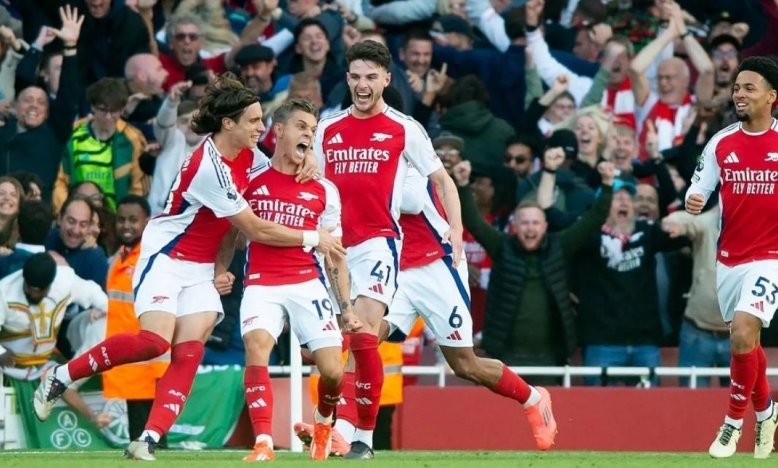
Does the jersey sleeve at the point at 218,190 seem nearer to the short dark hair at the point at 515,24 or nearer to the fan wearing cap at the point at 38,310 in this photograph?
the fan wearing cap at the point at 38,310

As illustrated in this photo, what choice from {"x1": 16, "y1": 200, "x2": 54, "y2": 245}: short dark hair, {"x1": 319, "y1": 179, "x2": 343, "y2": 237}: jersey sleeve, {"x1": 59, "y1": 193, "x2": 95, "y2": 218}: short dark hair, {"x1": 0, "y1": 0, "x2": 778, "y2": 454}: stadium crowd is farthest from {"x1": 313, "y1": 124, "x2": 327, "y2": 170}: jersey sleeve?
{"x1": 59, "y1": 193, "x2": 95, "y2": 218}: short dark hair

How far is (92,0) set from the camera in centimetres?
1788

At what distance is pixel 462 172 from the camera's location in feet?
51.0

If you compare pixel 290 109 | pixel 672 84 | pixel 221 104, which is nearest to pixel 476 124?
pixel 672 84

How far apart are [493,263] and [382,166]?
3802 millimetres

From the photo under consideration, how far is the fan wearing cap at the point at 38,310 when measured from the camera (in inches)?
571

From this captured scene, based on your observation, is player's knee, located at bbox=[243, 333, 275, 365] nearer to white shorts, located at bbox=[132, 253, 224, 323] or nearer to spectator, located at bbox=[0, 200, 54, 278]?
white shorts, located at bbox=[132, 253, 224, 323]

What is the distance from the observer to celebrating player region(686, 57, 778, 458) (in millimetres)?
12320

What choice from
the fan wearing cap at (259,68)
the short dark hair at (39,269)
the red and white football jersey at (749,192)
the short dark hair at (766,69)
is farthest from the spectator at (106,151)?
the short dark hair at (766,69)

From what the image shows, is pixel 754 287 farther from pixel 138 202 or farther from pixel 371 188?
pixel 138 202

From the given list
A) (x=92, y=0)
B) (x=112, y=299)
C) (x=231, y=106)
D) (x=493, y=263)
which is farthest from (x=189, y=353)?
(x=92, y=0)

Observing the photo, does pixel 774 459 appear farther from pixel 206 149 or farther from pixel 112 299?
pixel 112 299

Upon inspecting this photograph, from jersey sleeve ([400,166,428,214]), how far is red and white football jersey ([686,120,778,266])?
188cm

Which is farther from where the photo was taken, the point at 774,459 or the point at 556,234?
the point at 556,234
